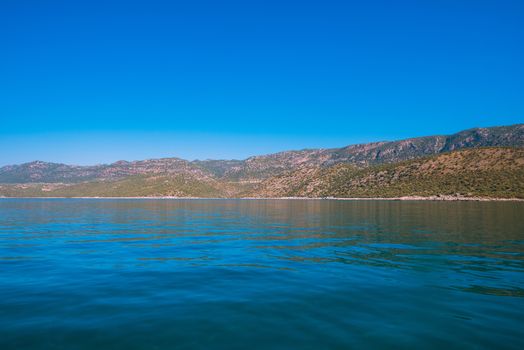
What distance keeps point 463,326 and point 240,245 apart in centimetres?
2357

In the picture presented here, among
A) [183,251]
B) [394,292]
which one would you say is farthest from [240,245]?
[394,292]

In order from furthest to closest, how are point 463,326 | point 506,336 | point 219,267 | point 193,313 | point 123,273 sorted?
point 219,267
point 123,273
point 193,313
point 463,326
point 506,336

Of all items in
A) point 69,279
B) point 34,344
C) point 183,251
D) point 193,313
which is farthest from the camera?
point 183,251

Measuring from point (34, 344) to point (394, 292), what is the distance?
1479 cm

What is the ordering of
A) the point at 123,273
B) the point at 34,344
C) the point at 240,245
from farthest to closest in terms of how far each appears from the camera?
the point at 240,245, the point at 123,273, the point at 34,344

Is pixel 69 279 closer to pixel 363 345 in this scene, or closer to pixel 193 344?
pixel 193 344

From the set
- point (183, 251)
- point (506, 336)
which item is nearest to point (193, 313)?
point (506, 336)

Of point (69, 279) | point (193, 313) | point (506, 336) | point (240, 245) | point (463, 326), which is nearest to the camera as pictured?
point (506, 336)

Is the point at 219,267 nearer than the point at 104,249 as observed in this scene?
Yes

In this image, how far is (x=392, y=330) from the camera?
41.2 ft

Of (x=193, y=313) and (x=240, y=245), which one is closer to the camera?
(x=193, y=313)

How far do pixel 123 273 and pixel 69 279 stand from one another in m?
2.91

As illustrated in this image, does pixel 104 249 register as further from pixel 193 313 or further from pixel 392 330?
pixel 392 330

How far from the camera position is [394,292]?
685 inches
